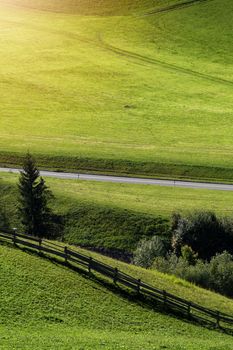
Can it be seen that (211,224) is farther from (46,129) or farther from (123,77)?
(123,77)

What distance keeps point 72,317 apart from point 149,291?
6340 mm

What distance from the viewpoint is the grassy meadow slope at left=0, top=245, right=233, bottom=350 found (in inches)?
1011

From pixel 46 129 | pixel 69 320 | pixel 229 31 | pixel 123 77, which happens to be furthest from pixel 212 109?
pixel 69 320

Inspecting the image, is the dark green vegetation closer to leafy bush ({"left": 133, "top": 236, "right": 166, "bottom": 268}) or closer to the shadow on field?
leafy bush ({"left": 133, "top": 236, "right": 166, "bottom": 268})

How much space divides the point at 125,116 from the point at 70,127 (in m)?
12.1

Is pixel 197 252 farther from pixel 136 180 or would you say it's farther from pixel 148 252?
pixel 136 180

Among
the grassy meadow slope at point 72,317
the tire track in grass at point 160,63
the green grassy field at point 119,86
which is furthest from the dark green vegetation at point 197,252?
the tire track in grass at point 160,63

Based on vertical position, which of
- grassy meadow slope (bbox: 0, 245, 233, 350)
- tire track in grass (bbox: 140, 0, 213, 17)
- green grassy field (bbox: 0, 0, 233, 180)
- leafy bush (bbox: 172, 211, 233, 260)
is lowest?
grassy meadow slope (bbox: 0, 245, 233, 350)

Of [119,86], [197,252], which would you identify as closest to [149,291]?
[197,252]

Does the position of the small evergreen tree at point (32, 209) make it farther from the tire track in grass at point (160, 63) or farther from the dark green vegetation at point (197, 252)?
the tire track in grass at point (160, 63)

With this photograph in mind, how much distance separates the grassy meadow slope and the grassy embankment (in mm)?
Answer: 22063

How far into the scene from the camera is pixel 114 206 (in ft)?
197

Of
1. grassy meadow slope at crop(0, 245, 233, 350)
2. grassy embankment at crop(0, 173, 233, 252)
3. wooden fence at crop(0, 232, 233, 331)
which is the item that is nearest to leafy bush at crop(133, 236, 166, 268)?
grassy embankment at crop(0, 173, 233, 252)

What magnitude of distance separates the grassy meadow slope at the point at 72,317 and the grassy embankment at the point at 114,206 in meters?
22.1
